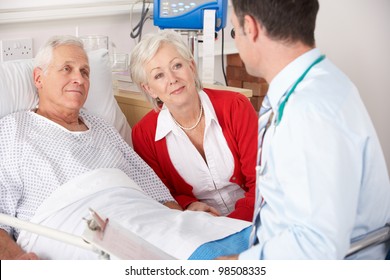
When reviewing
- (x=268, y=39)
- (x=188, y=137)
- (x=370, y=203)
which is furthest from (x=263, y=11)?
(x=188, y=137)

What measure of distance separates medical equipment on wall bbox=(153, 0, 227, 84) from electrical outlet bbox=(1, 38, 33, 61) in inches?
24.2

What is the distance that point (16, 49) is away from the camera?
2.92 metres

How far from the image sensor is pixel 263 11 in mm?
1392

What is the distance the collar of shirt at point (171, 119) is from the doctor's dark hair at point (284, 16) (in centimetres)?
97

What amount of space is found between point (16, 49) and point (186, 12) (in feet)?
2.66

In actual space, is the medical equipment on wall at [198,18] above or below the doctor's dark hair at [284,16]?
below

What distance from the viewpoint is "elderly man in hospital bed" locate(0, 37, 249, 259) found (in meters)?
1.92

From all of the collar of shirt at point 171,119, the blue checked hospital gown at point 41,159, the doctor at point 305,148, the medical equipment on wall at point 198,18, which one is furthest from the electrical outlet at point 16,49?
the doctor at point 305,148

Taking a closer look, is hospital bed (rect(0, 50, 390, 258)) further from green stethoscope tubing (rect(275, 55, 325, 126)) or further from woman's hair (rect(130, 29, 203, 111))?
green stethoscope tubing (rect(275, 55, 325, 126))

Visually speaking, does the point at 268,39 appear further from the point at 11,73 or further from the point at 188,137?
the point at 11,73

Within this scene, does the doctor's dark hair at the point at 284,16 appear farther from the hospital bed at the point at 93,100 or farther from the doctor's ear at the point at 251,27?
the hospital bed at the point at 93,100

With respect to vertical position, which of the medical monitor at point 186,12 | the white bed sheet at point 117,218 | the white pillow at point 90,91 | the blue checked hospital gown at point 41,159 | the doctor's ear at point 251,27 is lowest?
the white bed sheet at point 117,218

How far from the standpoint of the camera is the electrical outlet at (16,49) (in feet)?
9.41

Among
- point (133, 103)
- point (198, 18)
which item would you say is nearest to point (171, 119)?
point (133, 103)
